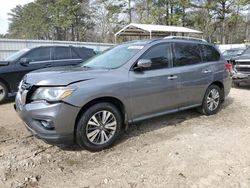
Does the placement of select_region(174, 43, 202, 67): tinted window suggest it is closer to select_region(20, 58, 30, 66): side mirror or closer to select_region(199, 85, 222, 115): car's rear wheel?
select_region(199, 85, 222, 115): car's rear wheel

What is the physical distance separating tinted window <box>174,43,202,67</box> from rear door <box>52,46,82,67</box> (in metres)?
4.46

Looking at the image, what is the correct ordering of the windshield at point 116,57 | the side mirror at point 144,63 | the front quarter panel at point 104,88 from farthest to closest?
the windshield at point 116,57
the side mirror at point 144,63
the front quarter panel at point 104,88

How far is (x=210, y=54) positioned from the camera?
6211mm

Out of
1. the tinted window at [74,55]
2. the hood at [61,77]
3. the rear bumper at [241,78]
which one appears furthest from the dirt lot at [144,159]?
the rear bumper at [241,78]

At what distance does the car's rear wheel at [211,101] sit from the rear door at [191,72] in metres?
0.19

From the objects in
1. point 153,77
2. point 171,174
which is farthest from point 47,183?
point 153,77

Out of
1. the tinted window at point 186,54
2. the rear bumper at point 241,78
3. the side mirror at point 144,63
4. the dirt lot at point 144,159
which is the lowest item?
the dirt lot at point 144,159

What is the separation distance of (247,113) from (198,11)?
3607cm

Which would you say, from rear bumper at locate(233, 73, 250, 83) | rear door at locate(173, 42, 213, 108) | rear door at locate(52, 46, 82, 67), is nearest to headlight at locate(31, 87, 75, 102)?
rear door at locate(173, 42, 213, 108)

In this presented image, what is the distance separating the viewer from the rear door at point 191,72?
537 cm

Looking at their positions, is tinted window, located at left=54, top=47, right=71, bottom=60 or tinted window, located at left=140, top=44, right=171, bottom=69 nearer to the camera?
tinted window, located at left=140, top=44, right=171, bottom=69

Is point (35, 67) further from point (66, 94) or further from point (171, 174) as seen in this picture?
point (171, 174)

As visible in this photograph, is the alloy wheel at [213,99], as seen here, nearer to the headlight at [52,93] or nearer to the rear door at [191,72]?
the rear door at [191,72]

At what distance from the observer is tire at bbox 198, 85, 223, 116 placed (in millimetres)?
6012
